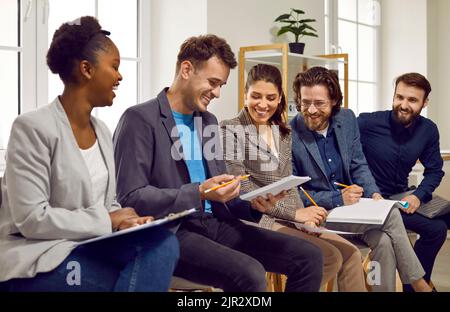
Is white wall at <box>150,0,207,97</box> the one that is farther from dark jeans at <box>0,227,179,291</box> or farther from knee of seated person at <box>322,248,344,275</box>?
dark jeans at <box>0,227,179,291</box>

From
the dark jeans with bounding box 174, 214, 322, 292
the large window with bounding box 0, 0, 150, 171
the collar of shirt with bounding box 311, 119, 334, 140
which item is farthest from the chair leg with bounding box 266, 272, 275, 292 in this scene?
the large window with bounding box 0, 0, 150, 171

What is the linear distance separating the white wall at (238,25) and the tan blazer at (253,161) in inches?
47.4

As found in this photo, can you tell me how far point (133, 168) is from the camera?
186cm

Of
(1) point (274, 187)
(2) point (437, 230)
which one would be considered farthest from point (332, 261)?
(2) point (437, 230)

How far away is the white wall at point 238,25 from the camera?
359 cm

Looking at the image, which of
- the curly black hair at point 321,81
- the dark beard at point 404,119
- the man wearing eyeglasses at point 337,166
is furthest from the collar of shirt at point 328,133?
the dark beard at point 404,119

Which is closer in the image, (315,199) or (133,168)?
(133,168)

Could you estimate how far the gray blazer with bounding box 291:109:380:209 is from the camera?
102 inches

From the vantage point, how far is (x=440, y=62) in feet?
18.1

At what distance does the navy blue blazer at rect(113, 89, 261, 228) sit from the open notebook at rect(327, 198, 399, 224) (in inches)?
21.3

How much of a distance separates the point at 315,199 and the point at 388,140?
706mm

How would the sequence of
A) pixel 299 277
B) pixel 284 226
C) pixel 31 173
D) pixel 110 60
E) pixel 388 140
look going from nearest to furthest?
1. pixel 31 173
2. pixel 110 60
3. pixel 299 277
4. pixel 284 226
5. pixel 388 140
